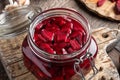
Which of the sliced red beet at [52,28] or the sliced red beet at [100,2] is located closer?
the sliced red beet at [52,28]

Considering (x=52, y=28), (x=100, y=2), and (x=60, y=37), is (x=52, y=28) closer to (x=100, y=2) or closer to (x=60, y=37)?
(x=60, y=37)

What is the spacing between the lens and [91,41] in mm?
746

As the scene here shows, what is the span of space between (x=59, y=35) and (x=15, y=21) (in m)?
0.22

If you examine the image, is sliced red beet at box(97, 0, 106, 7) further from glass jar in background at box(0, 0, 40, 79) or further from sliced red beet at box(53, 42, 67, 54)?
sliced red beet at box(53, 42, 67, 54)

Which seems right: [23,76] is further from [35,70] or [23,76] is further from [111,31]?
[111,31]

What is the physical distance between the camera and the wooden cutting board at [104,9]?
37.6 inches

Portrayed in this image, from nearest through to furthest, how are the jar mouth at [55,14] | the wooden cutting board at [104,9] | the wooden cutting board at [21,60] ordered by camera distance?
the jar mouth at [55,14] → the wooden cutting board at [21,60] → the wooden cutting board at [104,9]

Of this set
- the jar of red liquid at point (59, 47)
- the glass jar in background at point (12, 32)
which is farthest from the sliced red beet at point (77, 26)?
the glass jar in background at point (12, 32)

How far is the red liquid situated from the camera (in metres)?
0.69

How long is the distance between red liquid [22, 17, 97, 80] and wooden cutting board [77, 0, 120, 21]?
23 centimetres

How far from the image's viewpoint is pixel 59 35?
0.70 m

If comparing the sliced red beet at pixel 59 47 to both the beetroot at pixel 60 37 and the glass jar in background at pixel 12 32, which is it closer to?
the beetroot at pixel 60 37

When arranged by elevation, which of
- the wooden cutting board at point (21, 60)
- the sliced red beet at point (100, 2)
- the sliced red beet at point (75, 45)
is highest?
the sliced red beet at point (75, 45)

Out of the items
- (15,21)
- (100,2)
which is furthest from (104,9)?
(15,21)
